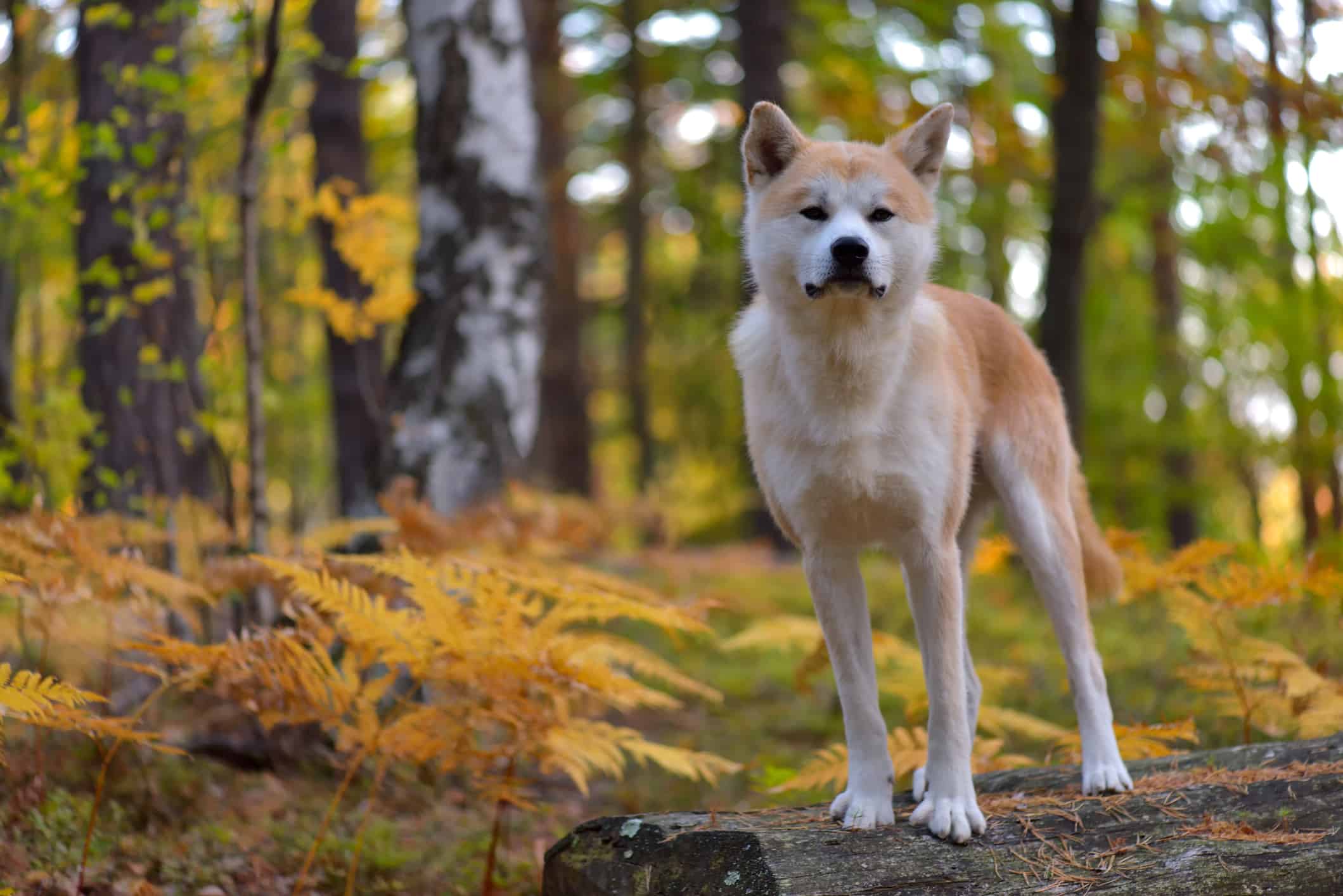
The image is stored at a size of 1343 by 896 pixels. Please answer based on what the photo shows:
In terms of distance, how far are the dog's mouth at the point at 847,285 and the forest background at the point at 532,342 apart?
52.9 inches

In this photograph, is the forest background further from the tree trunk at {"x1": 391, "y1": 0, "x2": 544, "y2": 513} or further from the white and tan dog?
the white and tan dog

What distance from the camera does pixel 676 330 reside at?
17328 mm

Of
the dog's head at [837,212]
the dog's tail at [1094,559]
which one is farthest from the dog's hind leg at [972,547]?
the dog's head at [837,212]

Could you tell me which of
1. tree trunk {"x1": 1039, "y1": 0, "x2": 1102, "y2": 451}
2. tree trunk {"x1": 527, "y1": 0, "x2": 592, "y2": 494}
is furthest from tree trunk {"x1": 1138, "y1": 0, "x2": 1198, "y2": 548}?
tree trunk {"x1": 527, "y1": 0, "x2": 592, "y2": 494}

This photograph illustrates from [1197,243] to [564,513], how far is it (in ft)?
30.3

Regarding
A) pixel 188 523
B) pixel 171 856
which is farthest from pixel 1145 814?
pixel 188 523

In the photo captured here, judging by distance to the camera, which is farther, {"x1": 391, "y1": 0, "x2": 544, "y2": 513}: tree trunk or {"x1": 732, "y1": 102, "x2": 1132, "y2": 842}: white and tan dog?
{"x1": 391, "y1": 0, "x2": 544, "y2": 513}: tree trunk

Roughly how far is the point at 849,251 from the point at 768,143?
24.5 inches

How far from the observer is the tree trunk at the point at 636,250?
574 inches

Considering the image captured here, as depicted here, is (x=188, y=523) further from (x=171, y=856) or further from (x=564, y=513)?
(x=564, y=513)

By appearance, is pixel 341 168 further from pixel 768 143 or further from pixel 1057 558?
pixel 1057 558

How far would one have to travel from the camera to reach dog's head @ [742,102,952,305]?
3.13m

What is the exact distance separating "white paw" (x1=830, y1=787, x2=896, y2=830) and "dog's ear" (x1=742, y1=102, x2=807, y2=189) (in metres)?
2.01

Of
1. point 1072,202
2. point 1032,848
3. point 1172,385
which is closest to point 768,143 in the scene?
point 1032,848
